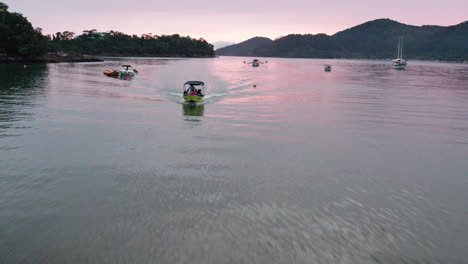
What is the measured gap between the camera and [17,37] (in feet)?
352

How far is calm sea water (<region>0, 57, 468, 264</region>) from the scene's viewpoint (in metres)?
9.95

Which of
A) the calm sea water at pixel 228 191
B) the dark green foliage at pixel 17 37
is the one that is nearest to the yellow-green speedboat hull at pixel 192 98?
the calm sea water at pixel 228 191

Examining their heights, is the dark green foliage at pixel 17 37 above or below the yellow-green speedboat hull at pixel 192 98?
above

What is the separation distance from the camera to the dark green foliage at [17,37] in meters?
107

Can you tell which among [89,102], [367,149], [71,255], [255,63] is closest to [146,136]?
[71,255]

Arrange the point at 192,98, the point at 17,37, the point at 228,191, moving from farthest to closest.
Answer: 1. the point at 17,37
2. the point at 192,98
3. the point at 228,191

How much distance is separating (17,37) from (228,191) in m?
124

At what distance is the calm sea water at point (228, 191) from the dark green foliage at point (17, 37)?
10294 centimetres

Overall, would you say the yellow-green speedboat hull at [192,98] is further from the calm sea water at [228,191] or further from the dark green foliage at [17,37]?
the dark green foliage at [17,37]

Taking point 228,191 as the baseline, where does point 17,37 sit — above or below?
above

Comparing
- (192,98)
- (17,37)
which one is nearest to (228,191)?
(192,98)

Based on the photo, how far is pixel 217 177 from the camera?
15.3 meters

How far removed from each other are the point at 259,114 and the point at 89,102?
19.8m

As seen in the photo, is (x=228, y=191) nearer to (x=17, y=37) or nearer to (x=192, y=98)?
(x=192, y=98)
